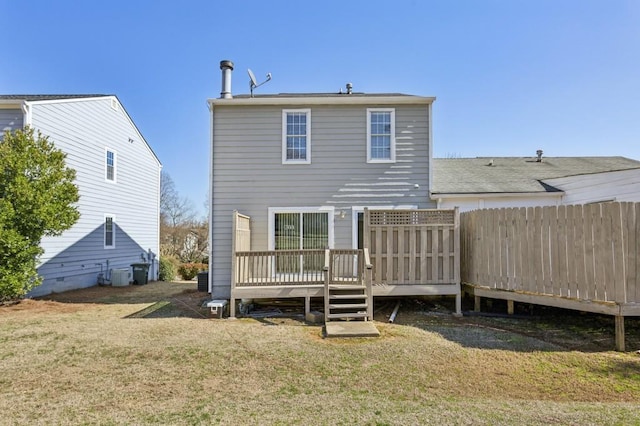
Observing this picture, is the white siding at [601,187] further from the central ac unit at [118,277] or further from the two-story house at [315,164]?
the central ac unit at [118,277]

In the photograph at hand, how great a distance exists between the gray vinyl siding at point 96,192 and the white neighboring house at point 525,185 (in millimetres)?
12172

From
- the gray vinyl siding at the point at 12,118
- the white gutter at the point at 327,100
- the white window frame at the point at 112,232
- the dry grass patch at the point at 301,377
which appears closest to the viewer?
the dry grass patch at the point at 301,377

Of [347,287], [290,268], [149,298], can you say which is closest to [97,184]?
[149,298]

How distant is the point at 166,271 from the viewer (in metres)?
17.6

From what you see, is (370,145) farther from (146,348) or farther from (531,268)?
(146,348)

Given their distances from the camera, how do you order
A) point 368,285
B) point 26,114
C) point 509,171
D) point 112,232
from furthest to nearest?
point 112,232 < point 509,171 < point 26,114 < point 368,285

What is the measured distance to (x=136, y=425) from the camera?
3332 millimetres

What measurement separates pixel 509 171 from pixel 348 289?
8.42 m

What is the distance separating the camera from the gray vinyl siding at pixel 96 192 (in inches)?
452

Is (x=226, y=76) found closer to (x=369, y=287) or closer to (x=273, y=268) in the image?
(x=273, y=268)

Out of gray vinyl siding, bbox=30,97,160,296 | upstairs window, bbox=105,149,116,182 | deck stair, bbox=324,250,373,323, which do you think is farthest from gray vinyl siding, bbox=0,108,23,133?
deck stair, bbox=324,250,373,323

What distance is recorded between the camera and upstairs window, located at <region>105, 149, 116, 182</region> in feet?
46.6

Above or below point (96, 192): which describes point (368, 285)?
below

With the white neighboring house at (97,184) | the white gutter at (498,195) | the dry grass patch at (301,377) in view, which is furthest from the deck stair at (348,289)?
the white neighboring house at (97,184)
